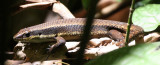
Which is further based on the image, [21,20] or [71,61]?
[21,20]

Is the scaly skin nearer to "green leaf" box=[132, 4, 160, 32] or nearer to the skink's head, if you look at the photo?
the skink's head

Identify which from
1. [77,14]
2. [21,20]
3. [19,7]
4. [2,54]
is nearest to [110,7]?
[77,14]


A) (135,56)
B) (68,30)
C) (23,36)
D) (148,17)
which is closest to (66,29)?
(68,30)

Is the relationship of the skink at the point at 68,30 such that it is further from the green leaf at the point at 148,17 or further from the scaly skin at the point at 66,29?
the green leaf at the point at 148,17

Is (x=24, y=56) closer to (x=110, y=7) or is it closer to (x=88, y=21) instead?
(x=88, y=21)

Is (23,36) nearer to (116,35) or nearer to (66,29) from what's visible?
(66,29)

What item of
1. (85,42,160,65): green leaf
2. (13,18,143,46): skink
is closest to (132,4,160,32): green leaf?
(13,18,143,46): skink

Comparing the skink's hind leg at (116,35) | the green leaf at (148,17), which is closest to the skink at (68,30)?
the skink's hind leg at (116,35)
